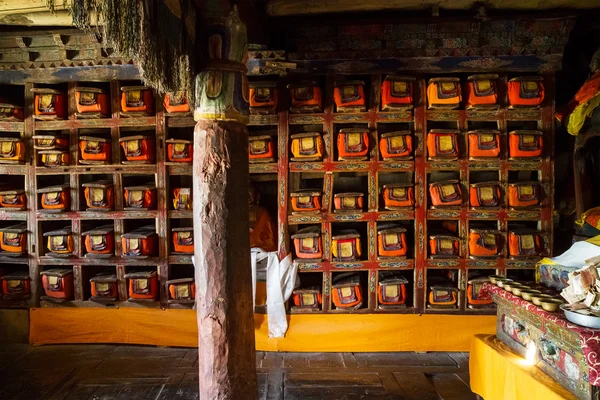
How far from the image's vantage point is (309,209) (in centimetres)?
412

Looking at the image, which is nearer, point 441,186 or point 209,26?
point 209,26

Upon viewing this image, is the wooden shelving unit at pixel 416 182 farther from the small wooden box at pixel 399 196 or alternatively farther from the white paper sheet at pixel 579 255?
the white paper sheet at pixel 579 255

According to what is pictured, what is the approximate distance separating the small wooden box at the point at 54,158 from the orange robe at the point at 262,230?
86.6 inches

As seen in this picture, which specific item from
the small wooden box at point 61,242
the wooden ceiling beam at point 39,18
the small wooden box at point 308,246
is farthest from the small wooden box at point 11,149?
the small wooden box at point 308,246

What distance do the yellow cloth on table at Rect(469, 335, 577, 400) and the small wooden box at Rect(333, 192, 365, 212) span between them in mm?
1717

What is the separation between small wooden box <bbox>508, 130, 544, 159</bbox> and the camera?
3963 millimetres

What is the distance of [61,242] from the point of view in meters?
4.32

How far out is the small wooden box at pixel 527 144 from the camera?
3963mm

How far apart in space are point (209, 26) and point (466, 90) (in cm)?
288

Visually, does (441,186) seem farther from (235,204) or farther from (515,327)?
(235,204)

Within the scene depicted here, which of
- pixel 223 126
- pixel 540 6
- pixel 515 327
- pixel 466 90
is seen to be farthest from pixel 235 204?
pixel 540 6

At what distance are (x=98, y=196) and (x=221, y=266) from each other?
268 cm

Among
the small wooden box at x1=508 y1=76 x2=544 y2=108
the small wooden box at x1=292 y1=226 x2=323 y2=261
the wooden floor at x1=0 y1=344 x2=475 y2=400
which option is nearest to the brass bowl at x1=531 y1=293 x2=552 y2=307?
the wooden floor at x1=0 y1=344 x2=475 y2=400

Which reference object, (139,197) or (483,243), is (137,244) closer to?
(139,197)
